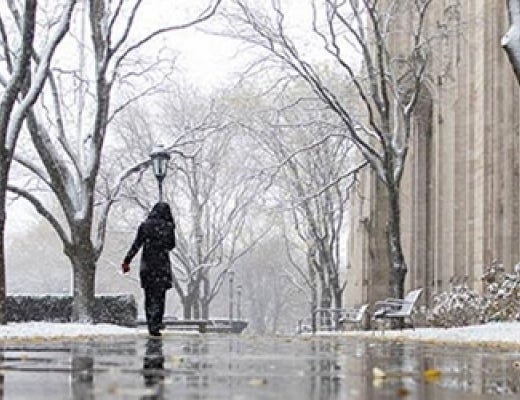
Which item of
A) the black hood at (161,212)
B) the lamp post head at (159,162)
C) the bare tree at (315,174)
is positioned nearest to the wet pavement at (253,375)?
the black hood at (161,212)

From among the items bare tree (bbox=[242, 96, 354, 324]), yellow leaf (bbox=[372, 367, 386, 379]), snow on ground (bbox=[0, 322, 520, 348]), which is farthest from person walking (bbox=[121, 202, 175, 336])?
bare tree (bbox=[242, 96, 354, 324])

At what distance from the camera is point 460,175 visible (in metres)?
32.6

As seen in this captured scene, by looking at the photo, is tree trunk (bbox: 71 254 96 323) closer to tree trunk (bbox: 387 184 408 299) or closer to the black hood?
tree trunk (bbox: 387 184 408 299)

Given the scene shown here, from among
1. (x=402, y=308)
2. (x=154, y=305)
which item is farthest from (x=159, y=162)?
(x=154, y=305)

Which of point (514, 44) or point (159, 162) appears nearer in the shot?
point (514, 44)

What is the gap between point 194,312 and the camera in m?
51.3

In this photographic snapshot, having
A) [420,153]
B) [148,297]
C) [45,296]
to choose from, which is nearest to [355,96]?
[420,153]

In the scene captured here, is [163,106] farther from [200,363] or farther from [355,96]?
[200,363]

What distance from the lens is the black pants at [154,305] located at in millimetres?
17016

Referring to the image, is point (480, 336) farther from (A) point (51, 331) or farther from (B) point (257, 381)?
(B) point (257, 381)

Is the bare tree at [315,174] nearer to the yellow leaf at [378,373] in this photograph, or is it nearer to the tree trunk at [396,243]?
the tree trunk at [396,243]

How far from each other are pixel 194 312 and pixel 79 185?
2396 centimetres

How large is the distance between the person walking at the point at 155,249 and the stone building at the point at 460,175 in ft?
40.3

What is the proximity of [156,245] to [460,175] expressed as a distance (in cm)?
1724
